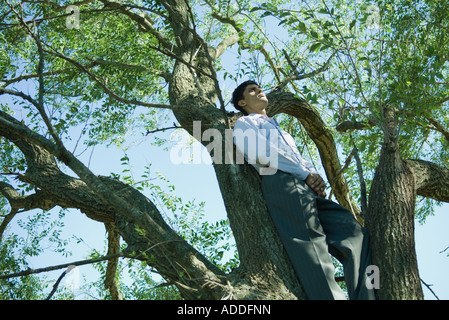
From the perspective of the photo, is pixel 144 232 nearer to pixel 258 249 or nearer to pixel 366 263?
pixel 258 249

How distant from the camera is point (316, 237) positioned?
309 cm

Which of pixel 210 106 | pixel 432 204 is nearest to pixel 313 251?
pixel 210 106

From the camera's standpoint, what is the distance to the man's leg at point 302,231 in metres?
2.87

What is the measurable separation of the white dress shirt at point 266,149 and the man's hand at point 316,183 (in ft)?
0.10

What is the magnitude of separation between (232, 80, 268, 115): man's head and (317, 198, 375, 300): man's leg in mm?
1097

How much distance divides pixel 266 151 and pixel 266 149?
1 cm

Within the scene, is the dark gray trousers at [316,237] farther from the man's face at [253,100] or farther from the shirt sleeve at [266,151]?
the man's face at [253,100]

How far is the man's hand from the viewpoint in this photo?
3.40 metres

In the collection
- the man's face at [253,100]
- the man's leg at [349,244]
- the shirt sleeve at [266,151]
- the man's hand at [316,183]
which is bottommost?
the man's leg at [349,244]

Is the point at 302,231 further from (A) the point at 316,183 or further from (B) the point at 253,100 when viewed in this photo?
(B) the point at 253,100

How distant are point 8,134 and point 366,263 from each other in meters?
3.06

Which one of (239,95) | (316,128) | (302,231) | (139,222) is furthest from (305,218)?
(316,128)

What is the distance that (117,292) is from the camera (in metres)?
5.74

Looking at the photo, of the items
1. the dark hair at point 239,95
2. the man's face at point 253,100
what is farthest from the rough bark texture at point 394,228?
the dark hair at point 239,95
